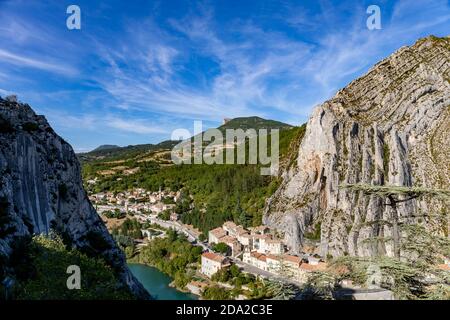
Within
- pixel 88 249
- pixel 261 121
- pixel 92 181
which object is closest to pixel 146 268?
pixel 88 249

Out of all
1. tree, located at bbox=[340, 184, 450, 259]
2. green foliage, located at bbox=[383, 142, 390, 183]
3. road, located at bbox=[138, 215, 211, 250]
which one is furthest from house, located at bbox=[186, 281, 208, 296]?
tree, located at bbox=[340, 184, 450, 259]

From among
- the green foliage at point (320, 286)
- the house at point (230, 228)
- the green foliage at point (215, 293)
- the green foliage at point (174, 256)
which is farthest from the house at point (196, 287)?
the green foliage at point (320, 286)

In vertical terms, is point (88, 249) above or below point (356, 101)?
below

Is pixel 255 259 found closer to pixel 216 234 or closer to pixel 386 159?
pixel 216 234

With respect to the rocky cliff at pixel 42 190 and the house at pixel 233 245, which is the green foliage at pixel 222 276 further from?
the rocky cliff at pixel 42 190

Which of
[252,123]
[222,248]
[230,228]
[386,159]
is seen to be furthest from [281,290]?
[252,123]

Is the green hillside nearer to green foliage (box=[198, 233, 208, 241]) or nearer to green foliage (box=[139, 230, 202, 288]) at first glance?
green foliage (box=[198, 233, 208, 241])

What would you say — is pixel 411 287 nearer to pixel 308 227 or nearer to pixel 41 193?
pixel 41 193
